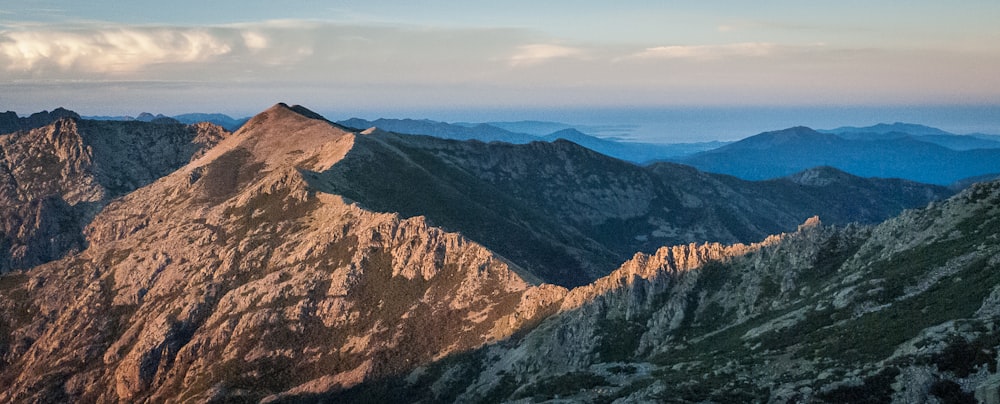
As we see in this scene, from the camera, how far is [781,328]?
3393 inches

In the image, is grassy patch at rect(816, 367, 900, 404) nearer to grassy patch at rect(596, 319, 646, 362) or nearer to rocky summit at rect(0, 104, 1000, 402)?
rocky summit at rect(0, 104, 1000, 402)

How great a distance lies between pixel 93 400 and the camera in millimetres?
174250

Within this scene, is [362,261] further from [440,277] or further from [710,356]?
[710,356]

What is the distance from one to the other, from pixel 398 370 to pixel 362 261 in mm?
38265

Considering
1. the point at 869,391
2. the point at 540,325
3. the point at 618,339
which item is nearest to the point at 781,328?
the point at 869,391

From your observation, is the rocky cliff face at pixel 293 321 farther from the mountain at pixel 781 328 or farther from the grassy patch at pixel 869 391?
the grassy patch at pixel 869 391

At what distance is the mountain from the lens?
57.1m

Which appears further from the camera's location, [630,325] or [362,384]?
[362,384]

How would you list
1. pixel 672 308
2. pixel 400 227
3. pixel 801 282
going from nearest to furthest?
1. pixel 801 282
2. pixel 672 308
3. pixel 400 227

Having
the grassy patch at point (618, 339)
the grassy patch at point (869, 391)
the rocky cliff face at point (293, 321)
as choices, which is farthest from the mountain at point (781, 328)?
the rocky cliff face at point (293, 321)

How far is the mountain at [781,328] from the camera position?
57062 mm

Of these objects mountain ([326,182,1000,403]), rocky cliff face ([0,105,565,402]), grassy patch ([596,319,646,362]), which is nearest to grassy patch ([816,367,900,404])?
mountain ([326,182,1000,403])

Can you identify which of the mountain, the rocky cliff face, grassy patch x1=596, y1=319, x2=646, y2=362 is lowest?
the rocky cliff face

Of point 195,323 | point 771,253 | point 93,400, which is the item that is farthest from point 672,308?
point 93,400
